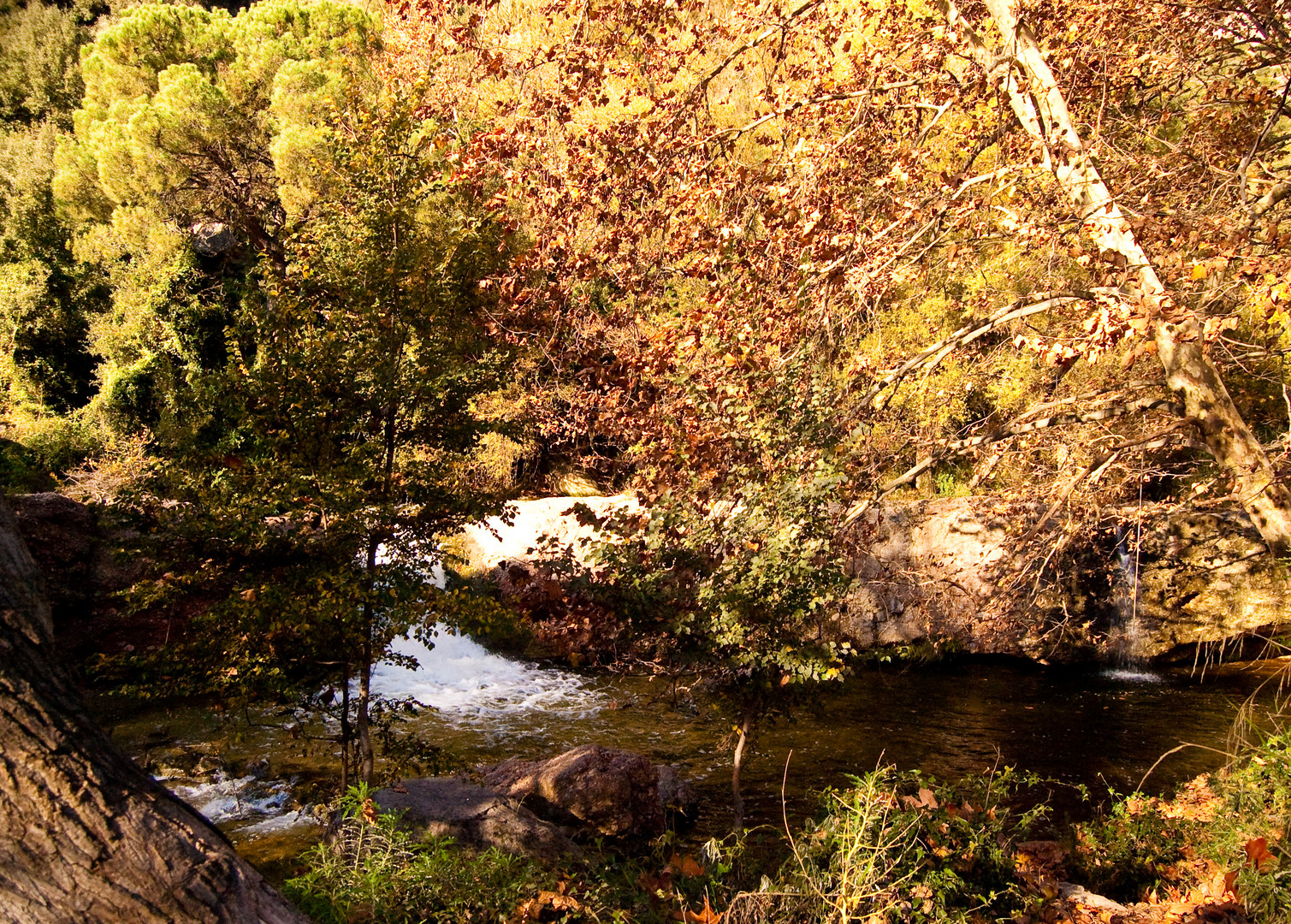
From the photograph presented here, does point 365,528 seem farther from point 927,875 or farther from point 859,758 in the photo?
point 859,758

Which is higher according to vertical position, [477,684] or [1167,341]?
[1167,341]

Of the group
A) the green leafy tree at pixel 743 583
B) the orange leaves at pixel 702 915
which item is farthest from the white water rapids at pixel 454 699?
the orange leaves at pixel 702 915

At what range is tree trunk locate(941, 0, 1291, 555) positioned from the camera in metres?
5.07

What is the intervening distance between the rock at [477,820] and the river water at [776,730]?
1.36 m

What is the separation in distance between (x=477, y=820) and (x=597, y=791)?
1.20m

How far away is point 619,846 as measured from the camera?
6727mm

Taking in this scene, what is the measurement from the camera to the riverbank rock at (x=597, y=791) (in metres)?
6.83

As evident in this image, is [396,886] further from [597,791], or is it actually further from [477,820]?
[597,791]

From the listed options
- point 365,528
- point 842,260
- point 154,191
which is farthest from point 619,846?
point 154,191

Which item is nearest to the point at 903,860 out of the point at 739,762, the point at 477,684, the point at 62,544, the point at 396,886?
the point at 396,886

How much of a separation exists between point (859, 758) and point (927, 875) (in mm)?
5096

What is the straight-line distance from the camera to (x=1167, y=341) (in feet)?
16.8

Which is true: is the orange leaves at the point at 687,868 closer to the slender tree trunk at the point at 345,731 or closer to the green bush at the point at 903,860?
the green bush at the point at 903,860

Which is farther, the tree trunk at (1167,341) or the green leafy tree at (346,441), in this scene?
the green leafy tree at (346,441)
